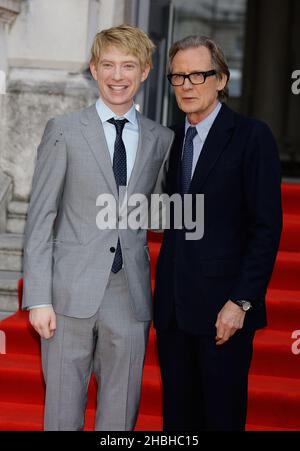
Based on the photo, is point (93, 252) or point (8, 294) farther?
point (8, 294)

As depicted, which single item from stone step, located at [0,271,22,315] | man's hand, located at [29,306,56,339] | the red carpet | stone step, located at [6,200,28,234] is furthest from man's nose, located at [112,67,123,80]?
stone step, located at [6,200,28,234]

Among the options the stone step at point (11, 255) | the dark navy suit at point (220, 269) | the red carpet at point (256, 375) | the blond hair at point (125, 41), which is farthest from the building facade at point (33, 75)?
the blond hair at point (125, 41)

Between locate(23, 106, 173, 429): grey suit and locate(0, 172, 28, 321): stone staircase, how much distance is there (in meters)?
2.26

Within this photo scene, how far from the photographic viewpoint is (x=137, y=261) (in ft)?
9.34

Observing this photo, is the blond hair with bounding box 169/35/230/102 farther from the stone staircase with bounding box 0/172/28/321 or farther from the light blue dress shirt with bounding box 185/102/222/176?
the stone staircase with bounding box 0/172/28/321

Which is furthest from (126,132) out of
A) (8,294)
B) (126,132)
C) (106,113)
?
(8,294)

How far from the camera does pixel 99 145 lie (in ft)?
9.18

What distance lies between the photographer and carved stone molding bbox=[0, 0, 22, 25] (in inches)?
223

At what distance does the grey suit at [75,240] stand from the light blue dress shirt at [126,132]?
0.03 meters

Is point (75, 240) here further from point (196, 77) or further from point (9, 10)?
point (9, 10)

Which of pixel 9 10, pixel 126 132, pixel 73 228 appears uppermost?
pixel 9 10

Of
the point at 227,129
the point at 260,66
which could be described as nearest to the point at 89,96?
the point at 227,129

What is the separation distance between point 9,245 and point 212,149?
2.91 meters

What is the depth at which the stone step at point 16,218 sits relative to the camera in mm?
5672
